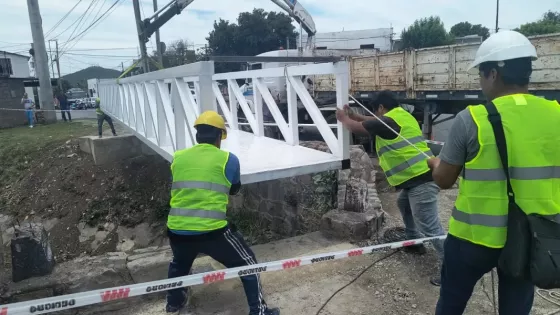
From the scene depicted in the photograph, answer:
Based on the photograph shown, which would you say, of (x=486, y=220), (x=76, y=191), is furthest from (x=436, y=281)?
(x=76, y=191)

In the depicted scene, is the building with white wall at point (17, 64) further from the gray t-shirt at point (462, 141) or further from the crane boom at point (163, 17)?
the gray t-shirt at point (462, 141)

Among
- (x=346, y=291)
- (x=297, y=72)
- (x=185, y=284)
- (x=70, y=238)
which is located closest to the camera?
(x=185, y=284)

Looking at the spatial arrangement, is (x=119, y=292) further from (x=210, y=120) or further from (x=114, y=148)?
(x=114, y=148)

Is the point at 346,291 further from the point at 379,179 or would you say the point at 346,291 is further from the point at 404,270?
the point at 379,179

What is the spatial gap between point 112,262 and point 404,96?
Answer: 27.7ft

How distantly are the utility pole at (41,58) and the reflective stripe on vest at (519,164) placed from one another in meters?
18.8

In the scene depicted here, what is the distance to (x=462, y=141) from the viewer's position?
5.90 ft

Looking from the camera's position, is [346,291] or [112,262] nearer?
[346,291]

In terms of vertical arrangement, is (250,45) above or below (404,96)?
above

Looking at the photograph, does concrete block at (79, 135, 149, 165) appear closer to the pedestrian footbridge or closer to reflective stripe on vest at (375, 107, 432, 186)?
the pedestrian footbridge

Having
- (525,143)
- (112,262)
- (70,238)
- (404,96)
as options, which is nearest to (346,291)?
(525,143)

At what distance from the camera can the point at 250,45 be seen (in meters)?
40.5

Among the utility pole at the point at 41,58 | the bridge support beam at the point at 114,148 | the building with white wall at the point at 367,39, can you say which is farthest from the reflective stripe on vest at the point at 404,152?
the building with white wall at the point at 367,39

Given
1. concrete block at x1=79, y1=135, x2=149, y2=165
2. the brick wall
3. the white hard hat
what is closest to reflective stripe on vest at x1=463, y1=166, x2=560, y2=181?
the white hard hat
